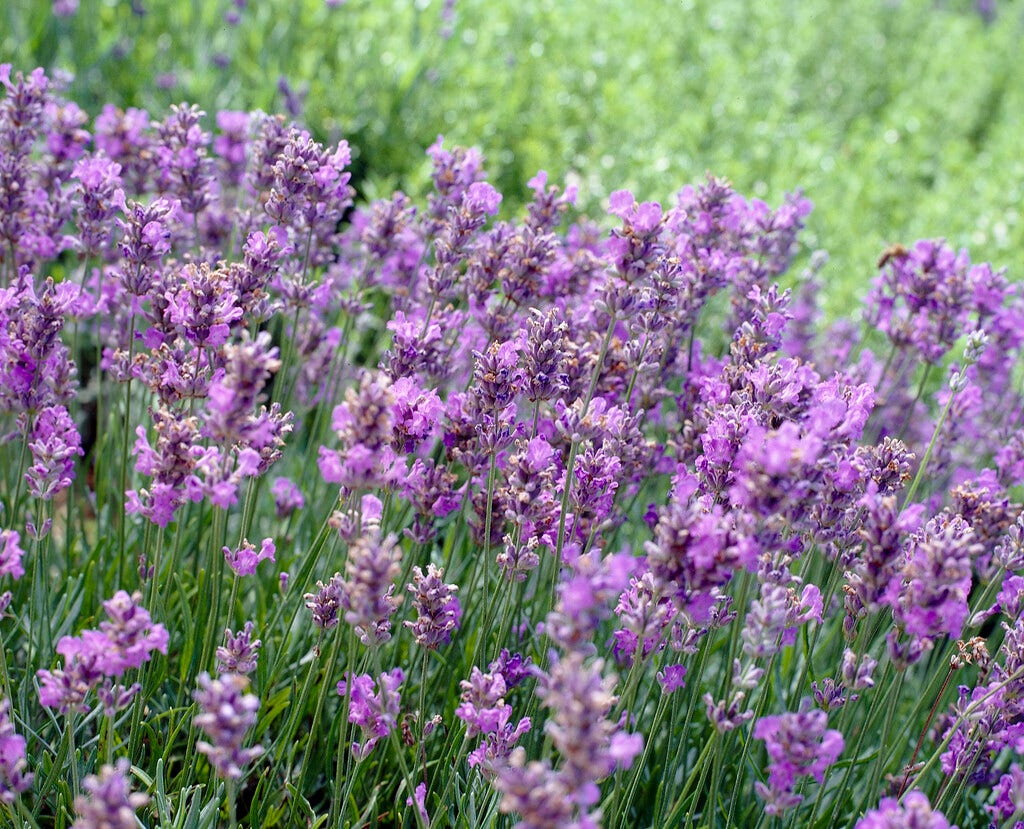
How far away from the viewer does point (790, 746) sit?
5.54 feet

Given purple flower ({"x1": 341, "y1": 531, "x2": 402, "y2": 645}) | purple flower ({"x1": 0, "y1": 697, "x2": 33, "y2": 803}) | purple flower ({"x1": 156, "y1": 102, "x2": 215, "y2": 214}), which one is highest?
purple flower ({"x1": 156, "y1": 102, "x2": 215, "y2": 214})

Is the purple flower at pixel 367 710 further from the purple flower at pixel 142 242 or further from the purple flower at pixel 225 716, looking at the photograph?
the purple flower at pixel 142 242

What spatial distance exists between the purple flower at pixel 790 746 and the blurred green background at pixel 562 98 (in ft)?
11.3

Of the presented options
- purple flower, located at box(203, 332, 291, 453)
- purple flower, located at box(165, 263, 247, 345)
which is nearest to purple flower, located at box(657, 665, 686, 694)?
purple flower, located at box(203, 332, 291, 453)

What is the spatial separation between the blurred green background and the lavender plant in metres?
1.98

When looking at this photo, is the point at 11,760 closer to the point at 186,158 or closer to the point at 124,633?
the point at 124,633

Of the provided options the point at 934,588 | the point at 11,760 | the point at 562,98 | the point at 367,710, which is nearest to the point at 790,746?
the point at 934,588

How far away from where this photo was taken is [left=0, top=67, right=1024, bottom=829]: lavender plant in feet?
5.58

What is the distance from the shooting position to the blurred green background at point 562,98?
18.2 feet

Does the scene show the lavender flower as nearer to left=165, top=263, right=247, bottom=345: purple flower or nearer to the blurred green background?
left=165, top=263, right=247, bottom=345: purple flower

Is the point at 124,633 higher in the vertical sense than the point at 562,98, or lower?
lower

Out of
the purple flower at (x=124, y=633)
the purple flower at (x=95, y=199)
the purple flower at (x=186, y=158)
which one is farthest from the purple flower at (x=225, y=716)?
the purple flower at (x=186, y=158)

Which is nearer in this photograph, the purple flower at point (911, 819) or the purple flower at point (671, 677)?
the purple flower at point (911, 819)

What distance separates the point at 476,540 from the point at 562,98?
178 inches
